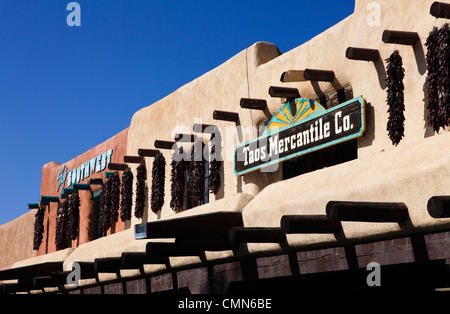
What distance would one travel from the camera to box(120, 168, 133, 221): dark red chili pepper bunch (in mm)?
18359

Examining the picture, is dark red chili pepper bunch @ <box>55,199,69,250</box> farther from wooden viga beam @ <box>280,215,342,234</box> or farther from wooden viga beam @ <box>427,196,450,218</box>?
wooden viga beam @ <box>427,196,450,218</box>

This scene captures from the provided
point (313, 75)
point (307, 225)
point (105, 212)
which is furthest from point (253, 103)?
point (105, 212)

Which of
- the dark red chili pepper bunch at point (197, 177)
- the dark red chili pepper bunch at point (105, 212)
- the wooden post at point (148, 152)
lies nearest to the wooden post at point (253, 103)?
the dark red chili pepper bunch at point (197, 177)

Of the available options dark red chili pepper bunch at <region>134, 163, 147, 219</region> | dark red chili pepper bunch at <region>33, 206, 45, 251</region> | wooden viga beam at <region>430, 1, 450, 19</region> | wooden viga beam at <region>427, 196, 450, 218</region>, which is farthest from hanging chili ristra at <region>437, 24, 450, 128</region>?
dark red chili pepper bunch at <region>33, 206, 45, 251</region>

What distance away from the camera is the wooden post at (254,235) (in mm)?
10242

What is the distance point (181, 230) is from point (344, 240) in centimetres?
279

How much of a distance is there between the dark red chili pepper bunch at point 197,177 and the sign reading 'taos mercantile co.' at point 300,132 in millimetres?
1477

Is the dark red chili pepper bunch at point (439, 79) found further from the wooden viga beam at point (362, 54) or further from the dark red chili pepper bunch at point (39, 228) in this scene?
the dark red chili pepper bunch at point (39, 228)

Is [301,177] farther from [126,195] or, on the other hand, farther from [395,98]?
[126,195]

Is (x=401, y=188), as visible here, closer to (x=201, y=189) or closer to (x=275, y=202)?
(x=275, y=202)

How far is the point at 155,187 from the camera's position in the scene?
55.3ft

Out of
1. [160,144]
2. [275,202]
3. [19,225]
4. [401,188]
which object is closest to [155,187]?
[160,144]

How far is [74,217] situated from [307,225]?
1408 cm

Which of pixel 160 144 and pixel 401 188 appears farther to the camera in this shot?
pixel 160 144
